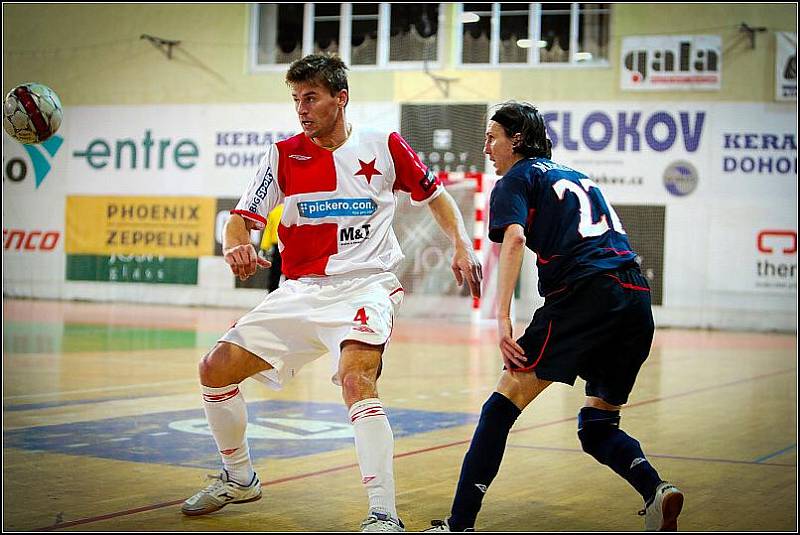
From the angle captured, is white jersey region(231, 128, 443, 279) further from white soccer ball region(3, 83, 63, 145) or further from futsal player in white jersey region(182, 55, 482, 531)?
white soccer ball region(3, 83, 63, 145)

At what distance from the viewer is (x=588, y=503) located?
5.04 metres

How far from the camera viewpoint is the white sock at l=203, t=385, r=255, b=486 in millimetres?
4617

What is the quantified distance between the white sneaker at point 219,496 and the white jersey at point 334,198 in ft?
3.01

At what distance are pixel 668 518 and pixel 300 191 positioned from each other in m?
2.00

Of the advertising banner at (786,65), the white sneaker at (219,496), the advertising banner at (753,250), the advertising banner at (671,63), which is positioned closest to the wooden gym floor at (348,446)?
the white sneaker at (219,496)

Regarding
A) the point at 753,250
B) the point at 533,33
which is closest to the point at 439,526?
the point at 753,250

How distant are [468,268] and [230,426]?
1.20 m

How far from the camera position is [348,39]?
24188 millimetres

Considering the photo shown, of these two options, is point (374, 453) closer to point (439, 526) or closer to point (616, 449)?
point (439, 526)

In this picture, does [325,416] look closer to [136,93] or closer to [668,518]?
[668,518]

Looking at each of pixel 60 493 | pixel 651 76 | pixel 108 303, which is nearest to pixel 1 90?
pixel 108 303

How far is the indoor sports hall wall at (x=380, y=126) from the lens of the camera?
21828 millimetres

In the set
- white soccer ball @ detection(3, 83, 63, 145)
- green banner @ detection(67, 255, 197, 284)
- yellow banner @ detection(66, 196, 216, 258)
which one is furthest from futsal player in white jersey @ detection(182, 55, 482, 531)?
green banner @ detection(67, 255, 197, 284)

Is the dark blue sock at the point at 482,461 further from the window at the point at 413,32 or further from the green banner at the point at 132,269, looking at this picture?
the green banner at the point at 132,269
